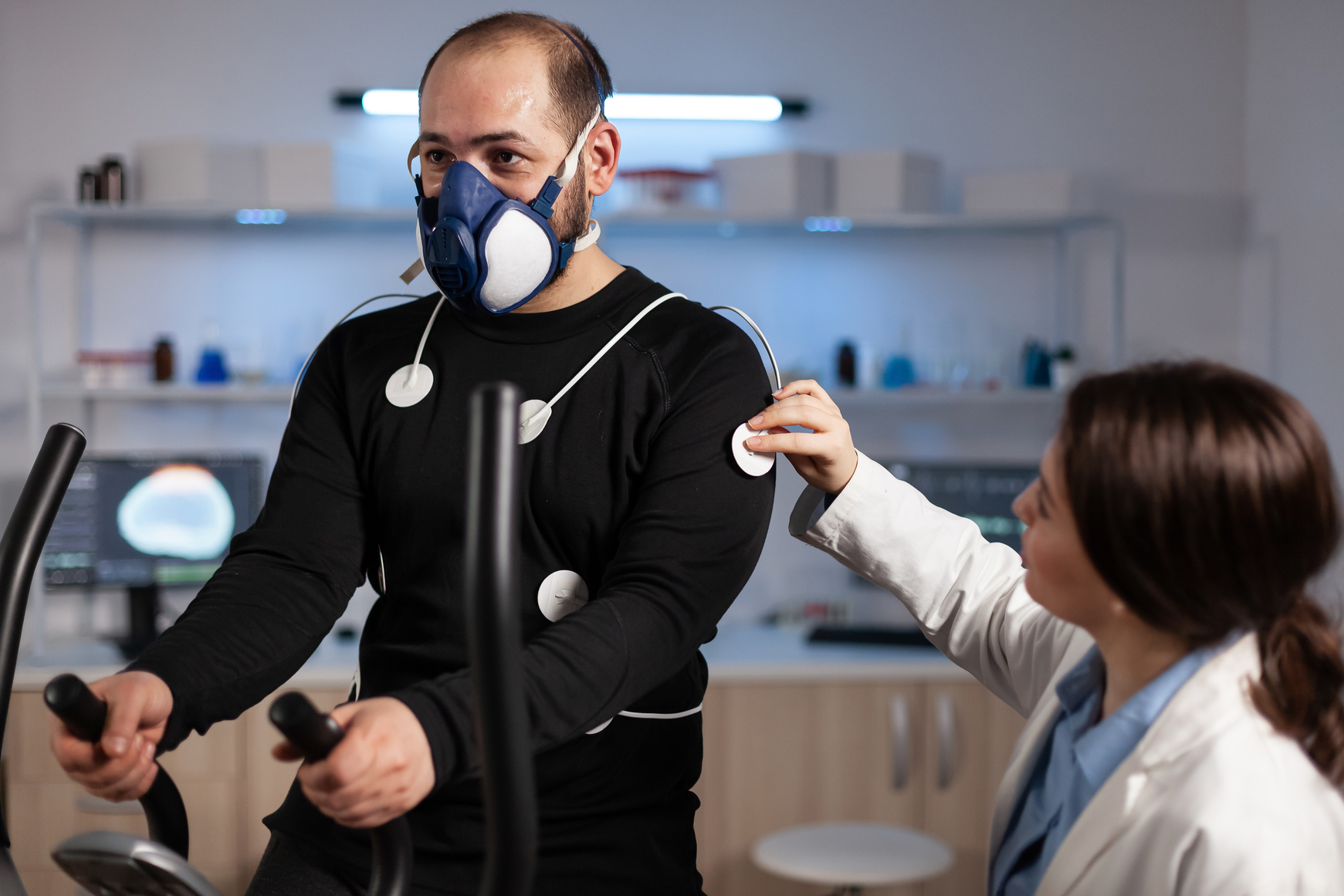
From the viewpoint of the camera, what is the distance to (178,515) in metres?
2.80

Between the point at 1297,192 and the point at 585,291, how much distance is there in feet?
8.54

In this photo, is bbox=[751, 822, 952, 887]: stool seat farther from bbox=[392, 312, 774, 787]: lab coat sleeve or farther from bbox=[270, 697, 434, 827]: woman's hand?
bbox=[270, 697, 434, 827]: woman's hand

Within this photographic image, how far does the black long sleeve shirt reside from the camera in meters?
0.86

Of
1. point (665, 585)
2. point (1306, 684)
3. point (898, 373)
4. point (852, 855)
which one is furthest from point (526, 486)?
point (898, 373)

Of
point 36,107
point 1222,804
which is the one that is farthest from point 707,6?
point 1222,804

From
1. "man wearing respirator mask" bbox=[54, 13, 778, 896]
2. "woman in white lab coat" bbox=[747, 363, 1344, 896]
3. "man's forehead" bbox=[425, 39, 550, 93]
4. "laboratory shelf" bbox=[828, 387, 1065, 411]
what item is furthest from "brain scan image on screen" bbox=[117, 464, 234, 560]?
"woman in white lab coat" bbox=[747, 363, 1344, 896]

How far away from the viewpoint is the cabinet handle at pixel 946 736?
8.39 ft

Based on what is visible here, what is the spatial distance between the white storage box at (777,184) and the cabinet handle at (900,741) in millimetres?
1256

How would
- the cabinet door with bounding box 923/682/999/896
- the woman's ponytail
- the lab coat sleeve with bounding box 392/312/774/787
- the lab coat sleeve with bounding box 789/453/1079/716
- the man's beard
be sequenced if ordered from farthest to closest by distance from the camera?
the cabinet door with bounding box 923/682/999/896
the lab coat sleeve with bounding box 789/453/1079/716
the man's beard
the woman's ponytail
the lab coat sleeve with bounding box 392/312/774/787

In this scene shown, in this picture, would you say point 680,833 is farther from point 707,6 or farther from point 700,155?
point 707,6

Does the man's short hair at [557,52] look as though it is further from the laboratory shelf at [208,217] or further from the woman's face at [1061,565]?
the laboratory shelf at [208,217]

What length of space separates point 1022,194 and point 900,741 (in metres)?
1.47

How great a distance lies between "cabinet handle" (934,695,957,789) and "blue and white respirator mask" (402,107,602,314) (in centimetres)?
190

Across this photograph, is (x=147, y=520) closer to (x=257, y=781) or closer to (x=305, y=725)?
(x=257, y=781)
